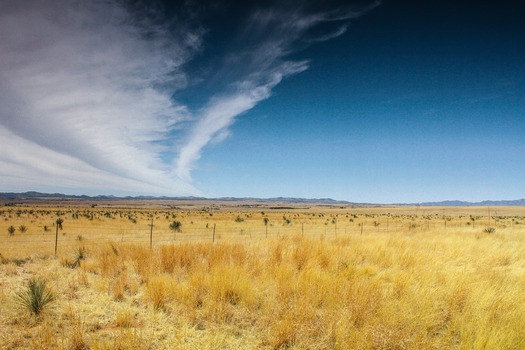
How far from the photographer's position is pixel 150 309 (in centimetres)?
604

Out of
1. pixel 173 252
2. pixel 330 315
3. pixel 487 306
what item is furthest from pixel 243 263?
pixel 487 306

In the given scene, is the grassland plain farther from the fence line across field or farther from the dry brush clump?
the fence line across field

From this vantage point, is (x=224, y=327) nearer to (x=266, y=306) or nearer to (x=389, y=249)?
(x=266, y=306)

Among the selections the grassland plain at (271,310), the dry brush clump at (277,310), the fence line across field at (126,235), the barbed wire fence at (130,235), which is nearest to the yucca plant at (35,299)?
the grassland plain at (271,310)

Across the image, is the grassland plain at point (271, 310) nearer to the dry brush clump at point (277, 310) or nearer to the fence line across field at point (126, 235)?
the dry brush clump at point (277, 310)

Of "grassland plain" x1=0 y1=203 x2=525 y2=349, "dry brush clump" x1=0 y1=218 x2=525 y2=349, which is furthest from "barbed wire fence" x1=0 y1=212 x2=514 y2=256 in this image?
"dry brush clump" x1=0 y1=218 x2=525 y2=349

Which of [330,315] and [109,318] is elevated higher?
[330,315]

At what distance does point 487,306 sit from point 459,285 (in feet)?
2.65

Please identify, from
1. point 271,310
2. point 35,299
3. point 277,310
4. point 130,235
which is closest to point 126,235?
point 130,235

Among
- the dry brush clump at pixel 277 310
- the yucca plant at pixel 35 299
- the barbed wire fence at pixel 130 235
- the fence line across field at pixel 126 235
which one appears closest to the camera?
the dry brush clump at pixel 277 310

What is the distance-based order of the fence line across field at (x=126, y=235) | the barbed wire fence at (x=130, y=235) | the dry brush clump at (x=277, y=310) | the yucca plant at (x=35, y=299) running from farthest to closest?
1. the fence line across field at (x=126, y=235)
2. the barbed wire fence at (x=130, y=235)
3. the yucca plant at (x=35, y=299)
4. the dry brush clump at (x=277, y=310)

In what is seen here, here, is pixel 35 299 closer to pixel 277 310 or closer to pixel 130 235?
pixel 277 310

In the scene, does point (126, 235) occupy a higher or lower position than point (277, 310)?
lower

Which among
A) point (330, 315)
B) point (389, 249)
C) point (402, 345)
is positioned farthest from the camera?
point (389, 249)
